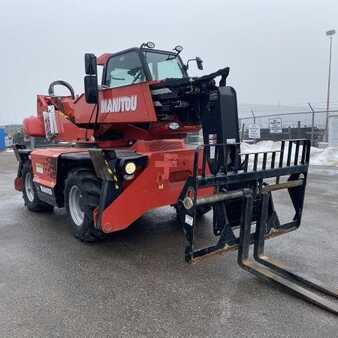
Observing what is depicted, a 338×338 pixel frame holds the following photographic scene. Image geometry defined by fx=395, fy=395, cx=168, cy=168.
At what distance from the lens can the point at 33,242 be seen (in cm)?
550

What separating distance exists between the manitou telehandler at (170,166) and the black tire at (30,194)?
0.79 metres

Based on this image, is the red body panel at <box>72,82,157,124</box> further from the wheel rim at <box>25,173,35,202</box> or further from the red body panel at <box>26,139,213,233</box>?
the wheel rim at <box>25,173,35,202</box>

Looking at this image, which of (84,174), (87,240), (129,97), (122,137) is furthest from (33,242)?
(129,97)

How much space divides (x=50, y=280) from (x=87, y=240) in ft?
3.92

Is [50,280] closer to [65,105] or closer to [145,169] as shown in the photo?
[145,169]

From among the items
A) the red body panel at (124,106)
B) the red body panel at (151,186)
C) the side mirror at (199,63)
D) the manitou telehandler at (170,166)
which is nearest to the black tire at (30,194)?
the manitou telehandler at (170,166)

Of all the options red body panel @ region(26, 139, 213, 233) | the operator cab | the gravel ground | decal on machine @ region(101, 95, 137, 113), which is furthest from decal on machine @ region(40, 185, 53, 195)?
the operator cab

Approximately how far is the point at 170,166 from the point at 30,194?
3.78 metres

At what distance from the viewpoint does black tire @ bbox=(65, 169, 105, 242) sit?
16.6ft

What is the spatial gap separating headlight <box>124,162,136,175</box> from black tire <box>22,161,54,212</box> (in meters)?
3.13

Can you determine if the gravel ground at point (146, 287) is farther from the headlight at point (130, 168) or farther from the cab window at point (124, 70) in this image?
the cab window at point (124, 70)

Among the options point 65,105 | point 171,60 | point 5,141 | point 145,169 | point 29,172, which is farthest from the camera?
point 5,141

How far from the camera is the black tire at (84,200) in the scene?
16.6 feet

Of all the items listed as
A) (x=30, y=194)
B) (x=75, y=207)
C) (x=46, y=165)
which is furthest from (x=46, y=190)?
(x=30, y=194)
